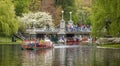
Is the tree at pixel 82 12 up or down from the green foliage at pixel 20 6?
down

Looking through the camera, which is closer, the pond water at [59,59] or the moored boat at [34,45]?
the pond water at [59,59]

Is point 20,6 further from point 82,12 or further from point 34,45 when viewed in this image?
point 34,45

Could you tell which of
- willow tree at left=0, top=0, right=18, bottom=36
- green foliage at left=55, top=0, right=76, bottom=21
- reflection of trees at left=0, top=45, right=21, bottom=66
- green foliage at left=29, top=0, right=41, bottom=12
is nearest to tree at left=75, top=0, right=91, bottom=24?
green foliage at left=55, top=0, right=76, bottom=21

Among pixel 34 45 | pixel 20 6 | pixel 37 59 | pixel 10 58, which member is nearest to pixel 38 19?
pixel 20 6

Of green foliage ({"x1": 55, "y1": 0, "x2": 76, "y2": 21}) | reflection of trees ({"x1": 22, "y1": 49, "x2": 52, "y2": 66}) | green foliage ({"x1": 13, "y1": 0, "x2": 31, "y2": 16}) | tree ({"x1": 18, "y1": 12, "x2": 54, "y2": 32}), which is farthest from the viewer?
green foliage ({"x1": 55, "y1": 0, "x2": 76, "y2": 21})

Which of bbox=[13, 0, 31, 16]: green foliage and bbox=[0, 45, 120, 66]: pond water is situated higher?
bbox=[0, 45, 120, 66]: pond water

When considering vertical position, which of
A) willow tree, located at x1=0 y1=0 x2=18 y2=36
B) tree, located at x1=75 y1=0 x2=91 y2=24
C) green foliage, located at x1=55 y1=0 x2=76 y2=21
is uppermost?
willow tree, located at x1=0 y1=0 x2=18 y2=36

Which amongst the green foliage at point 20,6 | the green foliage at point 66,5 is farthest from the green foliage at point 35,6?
the green foliage at point 66,5

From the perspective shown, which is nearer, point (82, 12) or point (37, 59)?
point (37, 59)

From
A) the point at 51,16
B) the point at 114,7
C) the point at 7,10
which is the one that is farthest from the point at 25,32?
the point at 114,7

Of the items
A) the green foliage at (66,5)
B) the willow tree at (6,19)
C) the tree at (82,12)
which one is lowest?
the tree at (82,12)

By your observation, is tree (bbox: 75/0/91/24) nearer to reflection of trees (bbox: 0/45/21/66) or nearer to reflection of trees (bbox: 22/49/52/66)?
reflection of trees (bbox: 0/45/21/66)

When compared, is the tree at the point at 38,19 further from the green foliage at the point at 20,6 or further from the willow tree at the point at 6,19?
the willow tree at the point at 6,19

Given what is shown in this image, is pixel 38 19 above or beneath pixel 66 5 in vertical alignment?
beneath
